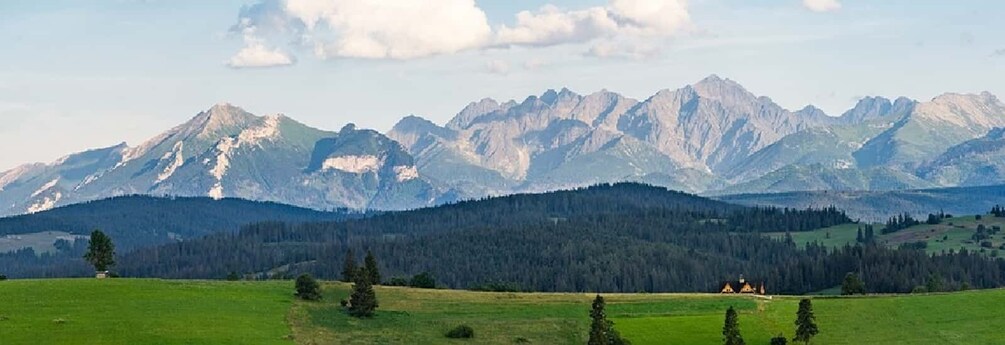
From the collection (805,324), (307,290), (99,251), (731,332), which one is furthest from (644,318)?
(99,251)

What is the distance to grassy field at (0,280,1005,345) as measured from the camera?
422ft

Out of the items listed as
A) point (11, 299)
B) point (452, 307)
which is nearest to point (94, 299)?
point (11, 299)

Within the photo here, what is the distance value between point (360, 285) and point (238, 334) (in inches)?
1015

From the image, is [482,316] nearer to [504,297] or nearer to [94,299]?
[504,297]

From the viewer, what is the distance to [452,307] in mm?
162750

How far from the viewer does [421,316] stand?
153625mm

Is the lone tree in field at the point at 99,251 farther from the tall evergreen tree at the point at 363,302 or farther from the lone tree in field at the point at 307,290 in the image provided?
the tall evergreen tree at the point at 363,302

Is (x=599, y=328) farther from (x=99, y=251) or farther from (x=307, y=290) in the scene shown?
(x=99, y=251)

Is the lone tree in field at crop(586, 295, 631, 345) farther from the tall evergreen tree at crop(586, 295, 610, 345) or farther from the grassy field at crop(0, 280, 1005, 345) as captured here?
the grassy field at crop(0, 280, 1005, 345)

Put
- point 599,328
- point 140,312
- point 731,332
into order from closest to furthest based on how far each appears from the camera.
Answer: point 599,328, point 140,312, point 731,332

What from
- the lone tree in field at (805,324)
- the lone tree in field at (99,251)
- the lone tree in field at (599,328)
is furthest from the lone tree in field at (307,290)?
the lone tree in field at (805,324)

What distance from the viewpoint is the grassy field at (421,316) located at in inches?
5069

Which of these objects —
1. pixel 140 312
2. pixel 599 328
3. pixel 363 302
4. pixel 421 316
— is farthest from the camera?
pixel 421 316

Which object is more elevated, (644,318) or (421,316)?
(421,316)
